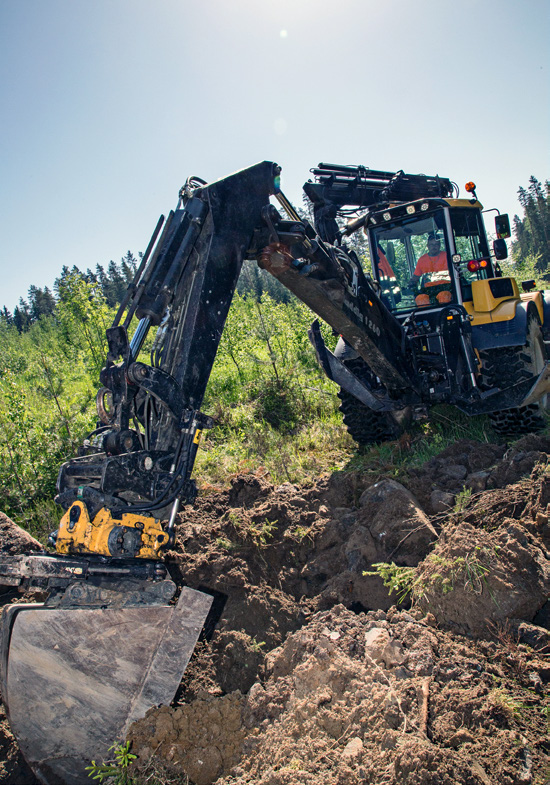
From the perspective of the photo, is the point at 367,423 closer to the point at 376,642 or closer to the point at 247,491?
→ the point at 247,491

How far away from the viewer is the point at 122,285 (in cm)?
7012

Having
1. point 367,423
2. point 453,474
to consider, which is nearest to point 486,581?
point 453,474

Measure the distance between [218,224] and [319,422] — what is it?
6392mm

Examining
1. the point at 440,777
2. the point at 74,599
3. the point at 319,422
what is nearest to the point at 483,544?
the point at 440,777

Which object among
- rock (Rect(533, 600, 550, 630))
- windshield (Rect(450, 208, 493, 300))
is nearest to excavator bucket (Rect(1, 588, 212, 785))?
rock (Rect(533, 600, 550, 630))

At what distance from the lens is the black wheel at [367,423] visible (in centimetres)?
661

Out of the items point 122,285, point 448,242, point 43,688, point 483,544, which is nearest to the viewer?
point 43,688

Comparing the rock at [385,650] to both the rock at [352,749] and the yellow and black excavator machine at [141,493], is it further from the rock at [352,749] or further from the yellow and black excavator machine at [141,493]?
the yellow and black excavator machine at [141,493]

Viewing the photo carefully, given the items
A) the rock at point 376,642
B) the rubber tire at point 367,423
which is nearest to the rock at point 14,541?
the rock at point 376,642

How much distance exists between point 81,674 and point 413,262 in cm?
571

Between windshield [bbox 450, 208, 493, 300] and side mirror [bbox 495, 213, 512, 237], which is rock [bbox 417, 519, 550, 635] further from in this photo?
side mirror [bbox 495, 213, 512, 237]

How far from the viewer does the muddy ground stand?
2279 millimetres

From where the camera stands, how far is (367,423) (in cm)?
667

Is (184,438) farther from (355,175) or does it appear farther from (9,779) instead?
(355,175)
